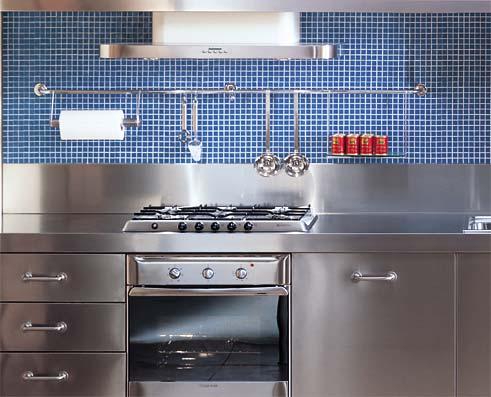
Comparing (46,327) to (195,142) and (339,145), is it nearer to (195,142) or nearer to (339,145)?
(195,142)

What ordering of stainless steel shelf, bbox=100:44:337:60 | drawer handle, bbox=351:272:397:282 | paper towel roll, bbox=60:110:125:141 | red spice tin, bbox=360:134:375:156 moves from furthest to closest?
red spice tin, bbox=360:134:375:156
paper towel roll, bbox=60:110:125:141
stainless steel shelf, bbox=100:44:337:60
drawer handle, bbox=351:272:397:282

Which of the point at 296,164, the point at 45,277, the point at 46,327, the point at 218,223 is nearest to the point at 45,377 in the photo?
the point at 46,327

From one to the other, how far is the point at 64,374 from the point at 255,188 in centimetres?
109

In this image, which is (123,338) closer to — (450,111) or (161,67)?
(161,67)

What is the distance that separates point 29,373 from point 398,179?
63.1 inches

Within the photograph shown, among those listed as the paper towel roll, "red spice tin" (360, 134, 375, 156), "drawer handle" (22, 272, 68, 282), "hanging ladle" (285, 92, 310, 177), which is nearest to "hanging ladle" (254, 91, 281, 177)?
"hanging ladle" (285, 92, 310, 177)

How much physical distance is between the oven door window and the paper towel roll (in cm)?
78

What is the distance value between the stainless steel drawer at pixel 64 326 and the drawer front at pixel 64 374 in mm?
30

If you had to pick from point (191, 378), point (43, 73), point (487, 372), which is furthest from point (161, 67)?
point (487, 372)

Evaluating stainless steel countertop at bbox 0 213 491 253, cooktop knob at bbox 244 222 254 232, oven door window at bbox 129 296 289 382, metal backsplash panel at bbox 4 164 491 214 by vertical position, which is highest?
metal backsplash panel at bbox 4 164 491 214

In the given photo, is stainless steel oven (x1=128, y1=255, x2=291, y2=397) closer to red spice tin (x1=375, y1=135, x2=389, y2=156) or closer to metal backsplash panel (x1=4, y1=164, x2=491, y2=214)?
metal backsplash panel (x1=4, y1=164, x2=491, y2=214)

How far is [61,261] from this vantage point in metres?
2.97

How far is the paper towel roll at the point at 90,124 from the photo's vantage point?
3.47 m

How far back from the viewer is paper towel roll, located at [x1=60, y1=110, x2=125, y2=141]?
347cm
